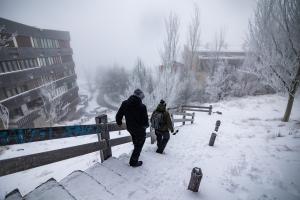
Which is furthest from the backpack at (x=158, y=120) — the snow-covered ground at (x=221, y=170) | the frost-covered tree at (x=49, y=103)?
the frost-covered tree at (x=49, y=103)

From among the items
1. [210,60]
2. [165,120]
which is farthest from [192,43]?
[165,120]

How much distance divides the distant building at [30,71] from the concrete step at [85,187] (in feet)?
61.1

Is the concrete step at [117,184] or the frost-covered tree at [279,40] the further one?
the frost-covered tree at [279,40]

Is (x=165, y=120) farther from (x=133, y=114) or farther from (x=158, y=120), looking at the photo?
(x=133, y=114)

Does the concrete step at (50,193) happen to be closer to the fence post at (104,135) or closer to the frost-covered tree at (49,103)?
the fence post at (104,135)

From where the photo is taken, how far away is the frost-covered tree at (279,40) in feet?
24.1

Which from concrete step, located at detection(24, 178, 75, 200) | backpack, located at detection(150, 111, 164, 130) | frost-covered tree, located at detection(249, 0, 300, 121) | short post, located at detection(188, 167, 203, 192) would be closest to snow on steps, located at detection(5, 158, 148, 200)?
concrete step, located at detection(24, 178, 75, 200)

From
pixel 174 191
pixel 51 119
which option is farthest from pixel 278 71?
pixel 51 119

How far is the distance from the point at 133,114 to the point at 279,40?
30.5 ft

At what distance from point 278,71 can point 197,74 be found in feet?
67.7

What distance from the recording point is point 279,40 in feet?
26.7

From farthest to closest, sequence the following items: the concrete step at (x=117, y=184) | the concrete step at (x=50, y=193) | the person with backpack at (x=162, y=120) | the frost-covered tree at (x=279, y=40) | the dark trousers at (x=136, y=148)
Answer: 1. the frost-covered tree at (x=279, y=40)
2. the person with backpack at (x=162, y=120)
3. the dark trousers at (x=136, y=148)
4. the concrete step at (x=117, y=184)
5. the concrete step at (x=50, y=193)

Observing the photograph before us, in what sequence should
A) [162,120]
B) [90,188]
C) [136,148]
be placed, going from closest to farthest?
[90,188], [136,148], [162,120]

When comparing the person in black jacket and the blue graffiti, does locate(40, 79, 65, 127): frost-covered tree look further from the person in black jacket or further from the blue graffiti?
the blue graffiti
